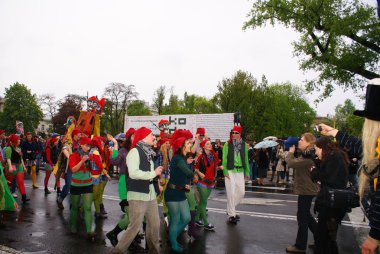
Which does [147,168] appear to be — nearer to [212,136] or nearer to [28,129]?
[212,136]

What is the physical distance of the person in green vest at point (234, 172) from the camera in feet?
26.5

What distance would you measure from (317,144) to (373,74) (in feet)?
48.4

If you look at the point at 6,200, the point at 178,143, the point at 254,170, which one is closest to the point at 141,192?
the point at 178,143

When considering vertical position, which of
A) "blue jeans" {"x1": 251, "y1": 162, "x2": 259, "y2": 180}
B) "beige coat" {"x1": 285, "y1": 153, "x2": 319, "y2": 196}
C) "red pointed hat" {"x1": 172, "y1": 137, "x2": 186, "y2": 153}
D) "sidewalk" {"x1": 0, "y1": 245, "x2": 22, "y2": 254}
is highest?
"red pointed hat" {"x1": 172, "y1": 137, "x2": 186, "y2": 153}

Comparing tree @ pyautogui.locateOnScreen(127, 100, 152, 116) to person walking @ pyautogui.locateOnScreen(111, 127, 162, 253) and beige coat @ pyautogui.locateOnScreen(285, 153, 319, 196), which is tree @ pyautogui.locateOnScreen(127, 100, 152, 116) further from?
person walking @ pyautogui.locateOnScreen(111, 127, 162, 253)

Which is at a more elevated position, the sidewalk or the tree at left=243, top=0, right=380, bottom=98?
the tree at left=243, top=0, right=380, bottom=98

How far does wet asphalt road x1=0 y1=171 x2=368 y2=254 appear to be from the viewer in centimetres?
611

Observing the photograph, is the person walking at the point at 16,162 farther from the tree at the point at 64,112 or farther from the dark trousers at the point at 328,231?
the tree at the point at 64,112

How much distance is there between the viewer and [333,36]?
676 inches

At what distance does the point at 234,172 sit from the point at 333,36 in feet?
39.9

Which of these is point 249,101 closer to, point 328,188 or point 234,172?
point 234,172

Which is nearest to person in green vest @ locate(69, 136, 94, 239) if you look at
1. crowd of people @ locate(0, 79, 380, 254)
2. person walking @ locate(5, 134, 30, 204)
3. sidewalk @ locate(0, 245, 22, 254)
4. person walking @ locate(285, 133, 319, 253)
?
crowd of people @ locate(0, 79, 380, 254)

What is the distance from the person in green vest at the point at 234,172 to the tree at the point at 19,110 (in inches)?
2415

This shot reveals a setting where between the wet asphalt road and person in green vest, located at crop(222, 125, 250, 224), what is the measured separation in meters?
0.45
